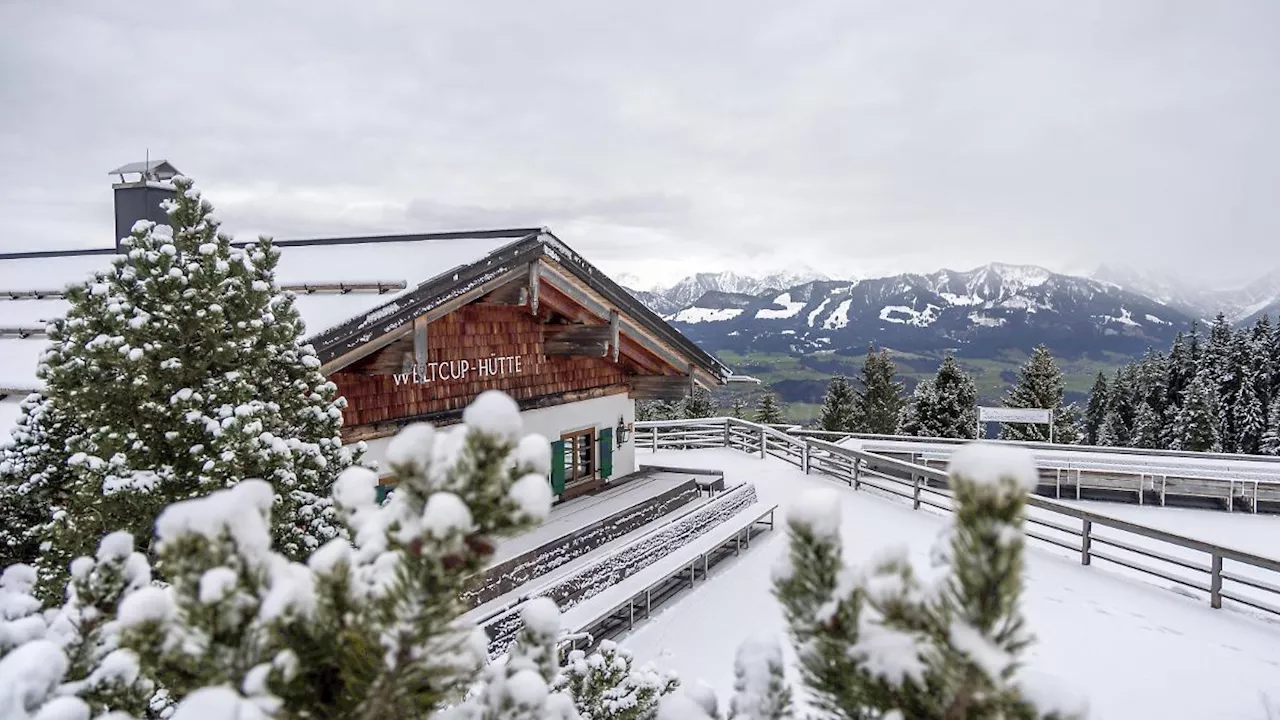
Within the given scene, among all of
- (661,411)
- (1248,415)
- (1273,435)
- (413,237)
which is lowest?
(661,411)

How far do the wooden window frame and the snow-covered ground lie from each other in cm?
326

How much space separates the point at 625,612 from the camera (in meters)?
9.43

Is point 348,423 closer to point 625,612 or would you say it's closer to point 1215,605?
point 625,612

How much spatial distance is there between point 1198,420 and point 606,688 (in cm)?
4465

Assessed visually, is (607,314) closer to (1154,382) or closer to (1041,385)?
(1041,385)

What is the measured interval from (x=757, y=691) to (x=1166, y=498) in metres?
16.1

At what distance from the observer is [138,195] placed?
35.3 ft

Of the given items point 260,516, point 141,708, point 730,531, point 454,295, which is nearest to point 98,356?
point 141,708

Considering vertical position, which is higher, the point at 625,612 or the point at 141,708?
the point at 141,708

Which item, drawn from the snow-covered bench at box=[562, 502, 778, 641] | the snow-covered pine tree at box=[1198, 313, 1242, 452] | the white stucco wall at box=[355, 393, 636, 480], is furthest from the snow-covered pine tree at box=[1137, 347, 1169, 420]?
the snow-covered bench at box=[562, 502, 778, 641]

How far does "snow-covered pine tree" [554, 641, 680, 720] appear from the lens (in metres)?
4.27

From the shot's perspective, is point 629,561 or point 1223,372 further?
point 1223,372

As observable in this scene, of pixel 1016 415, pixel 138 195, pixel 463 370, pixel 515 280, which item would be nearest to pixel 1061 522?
pixel 1016 415

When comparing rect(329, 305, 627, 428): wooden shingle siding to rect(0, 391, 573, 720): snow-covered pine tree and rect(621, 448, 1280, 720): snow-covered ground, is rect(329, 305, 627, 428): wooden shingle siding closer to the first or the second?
rect(621, 448, 1280, 720): snow-covered ground
